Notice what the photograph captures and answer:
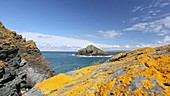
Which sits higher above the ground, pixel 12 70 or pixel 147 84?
pixel 147 84

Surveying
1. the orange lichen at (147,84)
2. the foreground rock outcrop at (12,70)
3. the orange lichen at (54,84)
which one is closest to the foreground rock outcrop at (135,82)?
the orange lichen at (147,84)

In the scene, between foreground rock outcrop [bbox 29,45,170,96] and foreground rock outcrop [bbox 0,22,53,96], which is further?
foreground rock outcrop [bbox 0,22,53,96]

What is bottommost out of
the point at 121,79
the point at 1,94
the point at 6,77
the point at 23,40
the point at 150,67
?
the point at 1,94

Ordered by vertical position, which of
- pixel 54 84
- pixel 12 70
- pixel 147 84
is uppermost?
pixel 147 84

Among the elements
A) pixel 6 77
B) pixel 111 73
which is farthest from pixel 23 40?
pixel 111 73

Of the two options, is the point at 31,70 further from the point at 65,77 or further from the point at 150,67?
the point at 150,67

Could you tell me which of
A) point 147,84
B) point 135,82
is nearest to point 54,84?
point 135,82

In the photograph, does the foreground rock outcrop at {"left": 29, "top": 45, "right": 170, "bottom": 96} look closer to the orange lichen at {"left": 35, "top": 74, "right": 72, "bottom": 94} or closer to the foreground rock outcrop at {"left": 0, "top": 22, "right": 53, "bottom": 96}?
the orange lichen at {"left": 35, "top": 74, "right": 72, "bottom": 94}

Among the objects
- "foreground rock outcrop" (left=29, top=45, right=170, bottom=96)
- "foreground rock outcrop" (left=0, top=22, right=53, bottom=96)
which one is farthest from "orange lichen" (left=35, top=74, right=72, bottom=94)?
"foreground rock outcrop" (left=0, top=22, right=53, bottom=96)

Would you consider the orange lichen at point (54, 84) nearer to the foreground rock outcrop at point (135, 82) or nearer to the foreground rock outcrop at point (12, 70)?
the foreground rock outcrop at point (135, 82)

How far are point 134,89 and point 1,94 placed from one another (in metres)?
11.5

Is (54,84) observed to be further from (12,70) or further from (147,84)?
(12,70)

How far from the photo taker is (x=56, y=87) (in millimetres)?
10195

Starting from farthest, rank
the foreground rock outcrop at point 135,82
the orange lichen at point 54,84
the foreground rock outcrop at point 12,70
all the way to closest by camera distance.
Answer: the foreground rock outcrop at point 12,70
the orange lichen at point 54,84
the foreground rock outcrop at point 135,82
